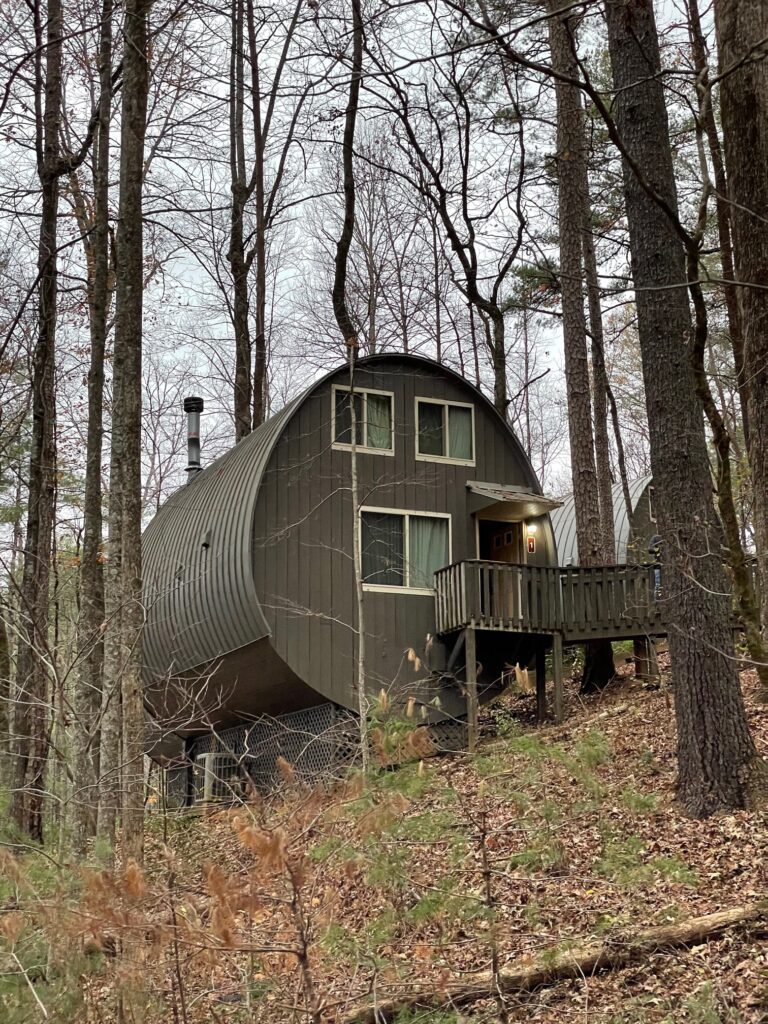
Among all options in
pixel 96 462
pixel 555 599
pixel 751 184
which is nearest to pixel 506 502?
pixel 555 599

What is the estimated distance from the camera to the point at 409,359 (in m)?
16.7

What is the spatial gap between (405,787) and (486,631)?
6859 mm

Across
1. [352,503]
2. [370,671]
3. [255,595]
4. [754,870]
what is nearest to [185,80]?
[352,503]

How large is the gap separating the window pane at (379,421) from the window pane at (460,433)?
43.4 inches

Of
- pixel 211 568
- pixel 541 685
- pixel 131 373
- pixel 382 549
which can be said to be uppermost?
pixel 131 373

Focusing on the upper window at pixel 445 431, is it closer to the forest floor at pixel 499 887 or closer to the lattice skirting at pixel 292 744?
the lattice skirting at pixel 292 744

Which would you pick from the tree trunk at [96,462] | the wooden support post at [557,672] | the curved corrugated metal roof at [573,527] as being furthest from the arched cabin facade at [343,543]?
the curved corrugated metal roof at [573,527]

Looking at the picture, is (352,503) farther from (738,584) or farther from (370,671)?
(738,584)

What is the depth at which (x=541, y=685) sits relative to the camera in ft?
52.5

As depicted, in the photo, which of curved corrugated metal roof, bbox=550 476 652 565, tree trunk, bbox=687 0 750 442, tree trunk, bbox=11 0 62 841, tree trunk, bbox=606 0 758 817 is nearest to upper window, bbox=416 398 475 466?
tree trunk, bbox=687 0 750 442

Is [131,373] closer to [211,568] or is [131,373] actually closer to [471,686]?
[211,568]

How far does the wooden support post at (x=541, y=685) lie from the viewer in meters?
15.9

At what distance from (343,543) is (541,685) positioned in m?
3.55

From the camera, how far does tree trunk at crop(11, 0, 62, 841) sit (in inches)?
494
